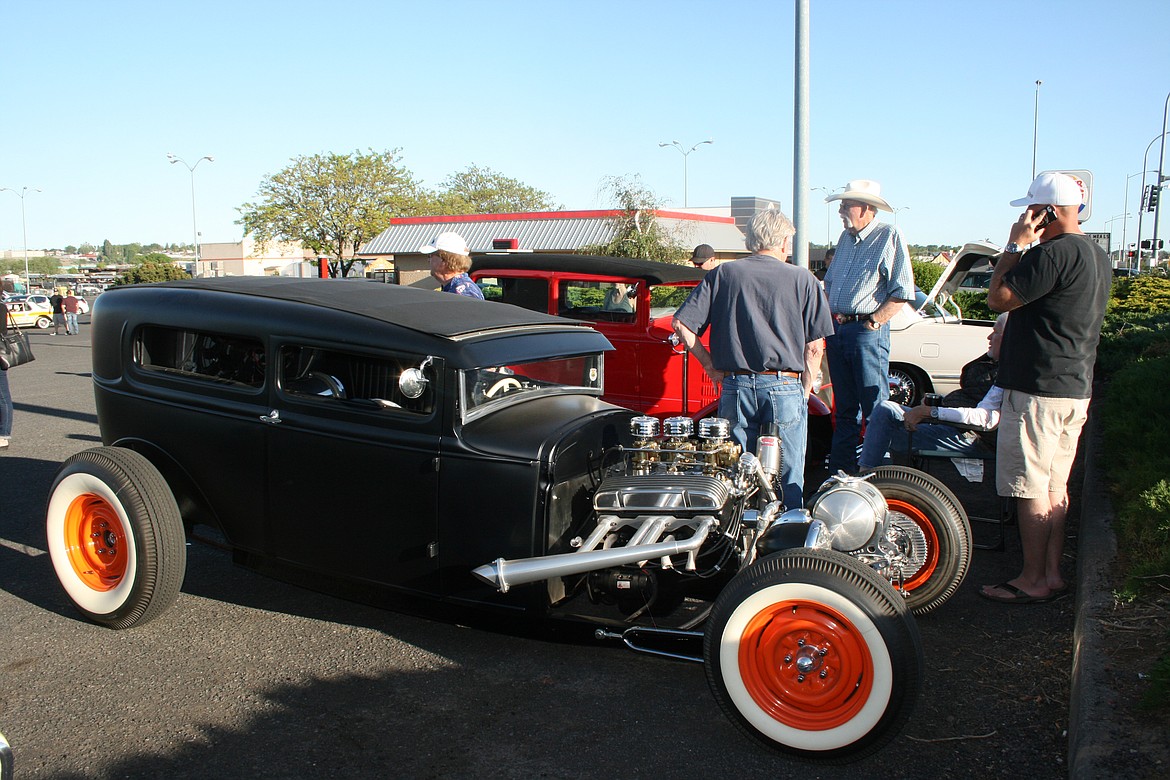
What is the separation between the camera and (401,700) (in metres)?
3.26

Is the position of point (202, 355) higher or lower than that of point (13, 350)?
higher

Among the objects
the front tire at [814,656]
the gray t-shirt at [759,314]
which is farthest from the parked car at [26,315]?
the front tire at [814,656]

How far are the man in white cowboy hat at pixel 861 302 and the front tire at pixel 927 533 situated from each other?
1.66 m

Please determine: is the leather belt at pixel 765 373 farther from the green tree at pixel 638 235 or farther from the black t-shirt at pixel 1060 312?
the green tree at pixel 638 235

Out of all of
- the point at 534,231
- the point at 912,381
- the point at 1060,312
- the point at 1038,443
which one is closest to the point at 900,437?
the point at 1038,443

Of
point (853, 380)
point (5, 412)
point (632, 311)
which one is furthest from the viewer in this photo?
point (5, 412)

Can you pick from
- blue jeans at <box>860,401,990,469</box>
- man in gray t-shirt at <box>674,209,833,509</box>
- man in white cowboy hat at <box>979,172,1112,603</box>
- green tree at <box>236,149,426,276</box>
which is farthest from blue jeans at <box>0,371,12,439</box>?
green tree at <box>236,149,426,276</box>

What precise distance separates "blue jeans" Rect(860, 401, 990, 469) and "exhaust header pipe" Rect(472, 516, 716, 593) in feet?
7.56

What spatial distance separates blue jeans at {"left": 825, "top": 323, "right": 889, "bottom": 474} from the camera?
18.1ft

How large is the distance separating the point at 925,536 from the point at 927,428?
1.29 metres

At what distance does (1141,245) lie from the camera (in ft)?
125

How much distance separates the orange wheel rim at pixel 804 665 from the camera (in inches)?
108

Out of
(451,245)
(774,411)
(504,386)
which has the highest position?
(451,245)

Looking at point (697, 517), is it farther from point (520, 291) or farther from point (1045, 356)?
point (520, 291)
